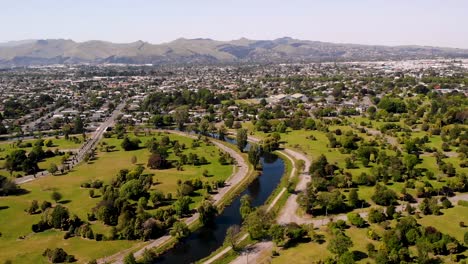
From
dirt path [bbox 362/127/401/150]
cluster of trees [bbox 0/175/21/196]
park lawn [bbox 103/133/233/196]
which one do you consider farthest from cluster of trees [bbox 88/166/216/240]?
dirt path [bbox 362/127/401/150]

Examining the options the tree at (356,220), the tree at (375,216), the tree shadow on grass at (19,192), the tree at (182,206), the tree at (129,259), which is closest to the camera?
the tree at (129,259)

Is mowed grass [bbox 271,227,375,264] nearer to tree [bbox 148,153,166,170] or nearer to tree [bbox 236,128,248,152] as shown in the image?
tree [bbox 148,153,166,170]

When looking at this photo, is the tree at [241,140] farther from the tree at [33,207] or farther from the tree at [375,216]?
the tree at [33,207]

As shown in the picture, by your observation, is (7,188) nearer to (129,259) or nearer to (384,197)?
(129,259)

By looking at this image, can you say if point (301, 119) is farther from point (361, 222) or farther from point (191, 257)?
point (191, 257)

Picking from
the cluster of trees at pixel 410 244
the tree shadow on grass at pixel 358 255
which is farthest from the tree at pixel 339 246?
the cluster of trees at pixel 410 244

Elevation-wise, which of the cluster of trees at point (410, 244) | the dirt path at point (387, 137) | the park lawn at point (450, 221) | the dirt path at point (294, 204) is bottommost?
the dirt path at point (294, 204)
